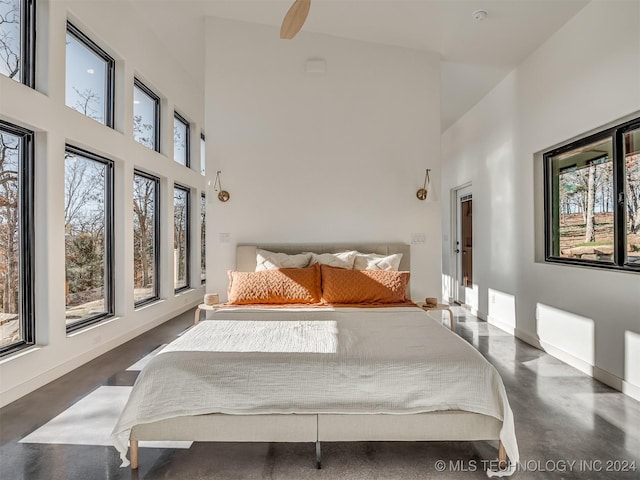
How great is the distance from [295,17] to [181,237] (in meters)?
4.73

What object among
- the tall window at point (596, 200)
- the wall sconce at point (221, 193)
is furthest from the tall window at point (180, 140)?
the tall window at point (596, 200)

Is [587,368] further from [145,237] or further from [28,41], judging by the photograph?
[28,41]

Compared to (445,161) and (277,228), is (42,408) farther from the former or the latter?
(445,161)

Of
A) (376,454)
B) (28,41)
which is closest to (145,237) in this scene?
(28,41)

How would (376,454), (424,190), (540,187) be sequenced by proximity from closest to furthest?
(376,454)
(540,187)
(424,190)

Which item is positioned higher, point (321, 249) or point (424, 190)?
point (424, 190)

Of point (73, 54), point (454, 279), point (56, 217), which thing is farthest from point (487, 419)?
point (454, 279)

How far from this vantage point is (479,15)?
368 cm

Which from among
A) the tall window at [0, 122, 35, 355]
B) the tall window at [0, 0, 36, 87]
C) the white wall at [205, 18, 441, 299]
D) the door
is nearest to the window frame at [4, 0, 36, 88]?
the tall window at [0, 0, 36, 87]

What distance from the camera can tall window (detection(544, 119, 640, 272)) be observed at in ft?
10.3

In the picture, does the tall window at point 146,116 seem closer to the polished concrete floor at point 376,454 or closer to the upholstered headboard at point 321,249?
the upholstered headboard at point 321,249

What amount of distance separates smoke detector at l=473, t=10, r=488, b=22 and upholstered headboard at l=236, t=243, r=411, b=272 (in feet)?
7.39

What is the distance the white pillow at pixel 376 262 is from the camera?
4008mm

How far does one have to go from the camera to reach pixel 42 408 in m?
2.79
